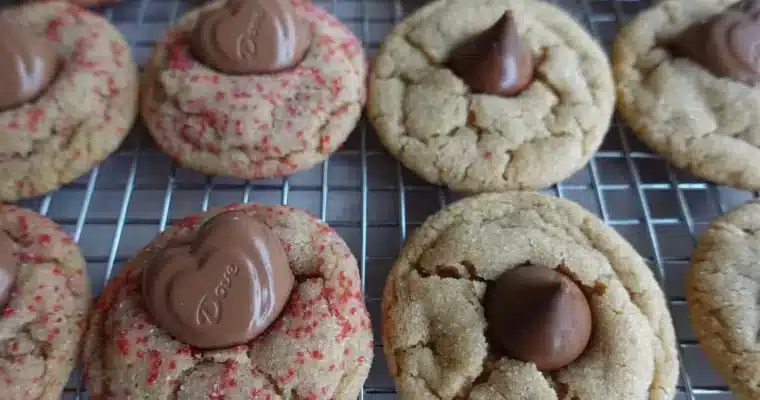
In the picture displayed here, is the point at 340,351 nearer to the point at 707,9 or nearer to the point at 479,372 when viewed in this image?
the point at 479,372

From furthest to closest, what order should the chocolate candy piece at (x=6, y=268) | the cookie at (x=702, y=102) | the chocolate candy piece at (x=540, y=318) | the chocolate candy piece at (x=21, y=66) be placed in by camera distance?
1. the cookie at (x=702, y=102)
2. the chocolate candy piece at (x=21, y=66)
3. the chocolate candy piece at (x=6, y=268)
4. the chocolate candy piece at (x=540, y=318)

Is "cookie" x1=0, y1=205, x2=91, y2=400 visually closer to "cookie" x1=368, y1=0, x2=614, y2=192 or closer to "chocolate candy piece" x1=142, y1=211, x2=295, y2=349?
"chocolate candy piece" x1=142, y1=211, x2=295, y2=349

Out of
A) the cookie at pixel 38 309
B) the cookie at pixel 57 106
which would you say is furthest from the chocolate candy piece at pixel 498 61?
the cookie at pixel 38 309

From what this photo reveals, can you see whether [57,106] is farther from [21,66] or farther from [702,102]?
[702,102]

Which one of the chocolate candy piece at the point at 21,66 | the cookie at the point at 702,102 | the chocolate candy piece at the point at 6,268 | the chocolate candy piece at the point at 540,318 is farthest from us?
the cookie at the point at 702,102

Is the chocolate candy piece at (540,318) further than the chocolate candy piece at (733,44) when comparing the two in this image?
No

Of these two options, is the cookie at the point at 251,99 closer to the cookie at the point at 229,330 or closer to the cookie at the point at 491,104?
the cookie at the point at 491,104
